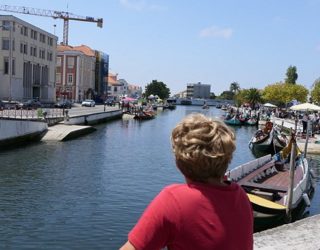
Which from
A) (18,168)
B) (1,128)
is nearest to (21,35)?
(1,128)

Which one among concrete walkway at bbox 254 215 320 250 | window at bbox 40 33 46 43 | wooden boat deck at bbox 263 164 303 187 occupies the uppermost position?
window at bbox 40 33 46 43

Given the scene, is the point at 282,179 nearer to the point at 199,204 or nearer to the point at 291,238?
the point at 291,238

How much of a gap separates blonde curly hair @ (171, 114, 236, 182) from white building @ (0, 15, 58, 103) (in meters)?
68.7

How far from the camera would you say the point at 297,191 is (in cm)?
1513

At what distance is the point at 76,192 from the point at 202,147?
16.8 meters

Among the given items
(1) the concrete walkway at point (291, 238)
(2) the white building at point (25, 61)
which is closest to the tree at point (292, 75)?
(2) the white building at point (25, 61)

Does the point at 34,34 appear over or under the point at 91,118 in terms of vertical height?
over

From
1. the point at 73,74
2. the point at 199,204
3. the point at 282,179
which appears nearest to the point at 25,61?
the point at 73,74

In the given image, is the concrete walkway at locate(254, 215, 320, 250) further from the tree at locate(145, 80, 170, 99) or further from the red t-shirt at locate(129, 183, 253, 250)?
the tree at locate(145, 80, 170, 99)

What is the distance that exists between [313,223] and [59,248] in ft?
20.4

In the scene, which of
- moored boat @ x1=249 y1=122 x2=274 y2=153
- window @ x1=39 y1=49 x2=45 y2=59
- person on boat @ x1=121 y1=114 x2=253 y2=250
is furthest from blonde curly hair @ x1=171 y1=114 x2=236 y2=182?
window @ x1=39 y1=49 x2=45 y2=59

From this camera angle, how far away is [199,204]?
8.14ft

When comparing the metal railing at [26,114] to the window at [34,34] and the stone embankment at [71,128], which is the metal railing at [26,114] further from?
Answer: the window at [34,34]

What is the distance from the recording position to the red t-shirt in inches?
94.6
